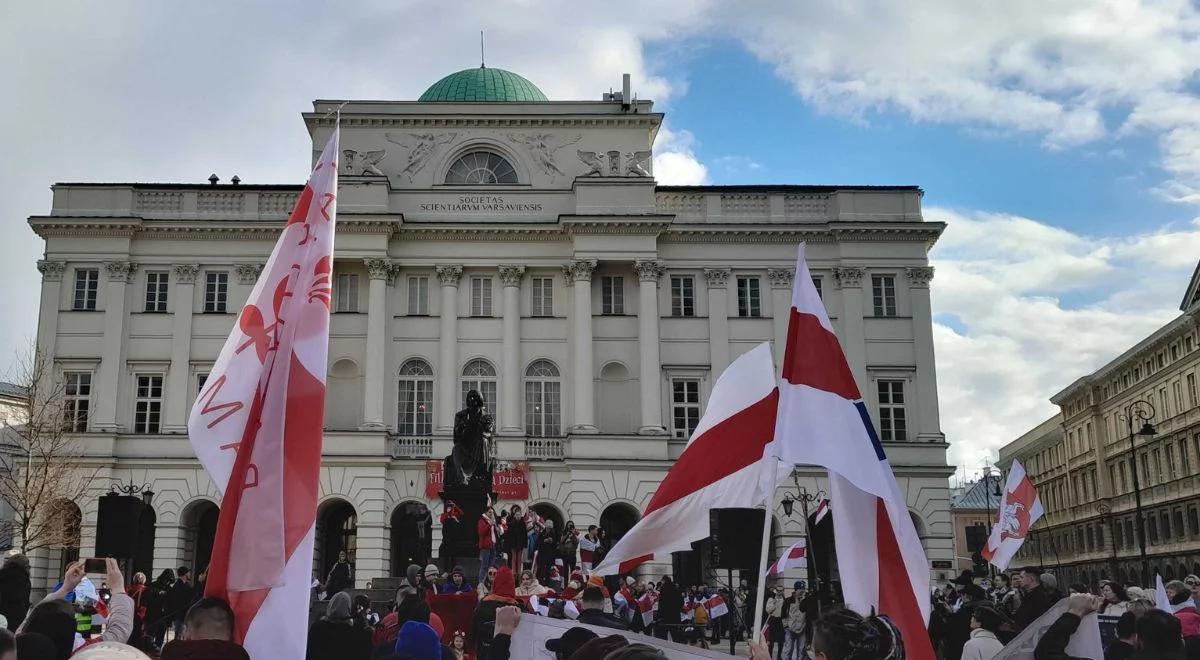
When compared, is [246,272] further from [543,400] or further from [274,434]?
[274,434]

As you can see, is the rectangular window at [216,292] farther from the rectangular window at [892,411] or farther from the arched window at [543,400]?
the rectangular window at [892,411]

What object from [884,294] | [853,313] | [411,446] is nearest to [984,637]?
[411,446]

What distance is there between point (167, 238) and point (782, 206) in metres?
25.2

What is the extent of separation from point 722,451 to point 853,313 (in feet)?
123

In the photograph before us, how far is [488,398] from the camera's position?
150 ft

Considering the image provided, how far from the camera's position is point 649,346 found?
45406 mm

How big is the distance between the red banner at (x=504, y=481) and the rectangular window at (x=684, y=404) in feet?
21.4

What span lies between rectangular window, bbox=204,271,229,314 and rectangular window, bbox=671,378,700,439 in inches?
725

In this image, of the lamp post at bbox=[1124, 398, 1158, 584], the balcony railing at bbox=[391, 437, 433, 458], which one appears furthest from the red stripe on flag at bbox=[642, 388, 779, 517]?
the balcony railing at bbox=[391, 437, 433, 458]

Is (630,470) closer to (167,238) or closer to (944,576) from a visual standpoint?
(944,576)

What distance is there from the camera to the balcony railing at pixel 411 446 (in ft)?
145

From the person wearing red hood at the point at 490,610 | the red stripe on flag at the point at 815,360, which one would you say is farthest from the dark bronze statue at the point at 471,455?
the red stripe on flag at the point at 815,360

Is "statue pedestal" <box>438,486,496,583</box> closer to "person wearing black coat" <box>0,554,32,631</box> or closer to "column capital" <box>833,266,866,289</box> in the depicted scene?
"person wearing black coat" <box>0,554,32,631</box>

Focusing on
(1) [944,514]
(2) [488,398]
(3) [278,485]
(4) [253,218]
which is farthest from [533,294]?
(3) [278,485]
